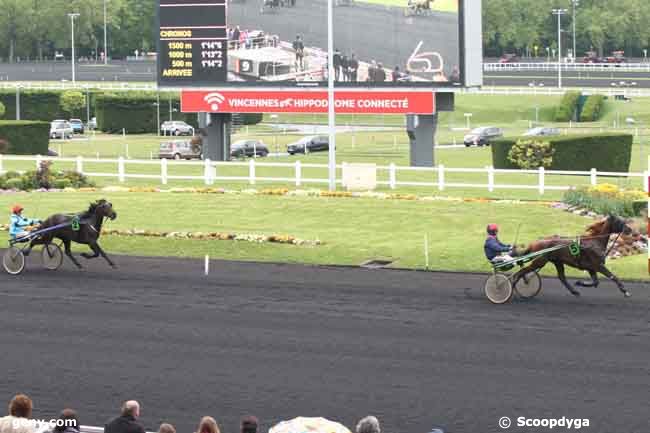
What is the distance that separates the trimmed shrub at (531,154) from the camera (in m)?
44.0

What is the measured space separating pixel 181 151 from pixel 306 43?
1465 centimetres

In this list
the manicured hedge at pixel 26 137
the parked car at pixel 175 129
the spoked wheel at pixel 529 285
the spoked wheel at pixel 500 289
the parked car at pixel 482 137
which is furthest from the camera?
the parked car at pixel 175 129

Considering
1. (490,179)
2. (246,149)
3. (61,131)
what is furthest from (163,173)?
(61,131)

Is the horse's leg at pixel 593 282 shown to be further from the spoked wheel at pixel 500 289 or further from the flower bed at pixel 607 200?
the flower bed at pixel 607 200

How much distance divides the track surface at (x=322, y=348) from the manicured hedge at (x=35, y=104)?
67.2 meters

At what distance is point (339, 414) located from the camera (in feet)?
51.5

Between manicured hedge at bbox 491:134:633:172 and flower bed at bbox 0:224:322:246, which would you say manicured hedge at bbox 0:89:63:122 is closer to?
manicured hedge at bbox 491:134:633:172

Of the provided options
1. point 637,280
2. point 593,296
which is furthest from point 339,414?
point 637,280

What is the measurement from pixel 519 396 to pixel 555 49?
130 metres

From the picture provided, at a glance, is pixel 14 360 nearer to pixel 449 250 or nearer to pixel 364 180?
pixel 449 250

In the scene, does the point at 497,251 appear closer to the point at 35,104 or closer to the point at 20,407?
the point at 20,407

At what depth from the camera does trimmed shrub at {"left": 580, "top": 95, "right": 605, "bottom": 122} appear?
3408 inches

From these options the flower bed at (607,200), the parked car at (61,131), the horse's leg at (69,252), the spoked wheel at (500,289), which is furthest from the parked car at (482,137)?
the spoked wheel at (500,289)

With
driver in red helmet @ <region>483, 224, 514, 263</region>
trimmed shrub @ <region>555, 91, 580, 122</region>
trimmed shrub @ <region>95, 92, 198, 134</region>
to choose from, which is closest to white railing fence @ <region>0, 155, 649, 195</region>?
driver in red helmet @ <region>483, 224, 514, 263</region>
